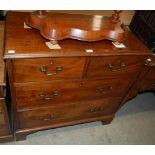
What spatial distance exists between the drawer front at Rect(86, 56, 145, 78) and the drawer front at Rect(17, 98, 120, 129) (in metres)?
0.29

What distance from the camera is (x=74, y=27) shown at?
3.25 feet

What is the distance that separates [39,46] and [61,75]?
0.21 m

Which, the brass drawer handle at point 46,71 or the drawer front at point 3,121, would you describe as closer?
the brass drawer handle at point 46,71

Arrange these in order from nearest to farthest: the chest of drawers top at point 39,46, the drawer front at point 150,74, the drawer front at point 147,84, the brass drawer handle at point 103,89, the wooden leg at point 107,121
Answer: the chest of drawers top at point 39,46, the brass drawer handle at point 103,89, the drawer front at point 150,74, the drawer front at point 147,84, the wooden leg at point 107,121

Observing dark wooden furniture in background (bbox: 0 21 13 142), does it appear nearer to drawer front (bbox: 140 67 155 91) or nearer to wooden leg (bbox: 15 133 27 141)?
wooden leg (bbox: 15 133 27 141)

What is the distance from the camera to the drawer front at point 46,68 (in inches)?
37.4

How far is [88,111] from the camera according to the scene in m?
1.47

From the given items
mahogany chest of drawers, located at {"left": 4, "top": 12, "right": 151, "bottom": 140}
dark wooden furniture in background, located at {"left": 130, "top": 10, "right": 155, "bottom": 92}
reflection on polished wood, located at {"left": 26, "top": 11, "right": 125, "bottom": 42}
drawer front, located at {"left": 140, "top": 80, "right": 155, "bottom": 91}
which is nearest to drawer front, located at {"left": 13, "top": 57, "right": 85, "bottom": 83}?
mahogany chest of drawers, located at {"left": 4, "top": 12, "right": 151, "bottom": 140}

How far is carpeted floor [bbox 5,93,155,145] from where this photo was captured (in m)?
1.54

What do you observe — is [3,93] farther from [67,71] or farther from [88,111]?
[88,111]

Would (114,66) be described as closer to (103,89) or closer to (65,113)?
(103,89)

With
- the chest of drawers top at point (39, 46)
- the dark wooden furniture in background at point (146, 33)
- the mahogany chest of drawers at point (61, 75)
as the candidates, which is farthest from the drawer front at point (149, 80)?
the chest of drawers top at point (39, 46)

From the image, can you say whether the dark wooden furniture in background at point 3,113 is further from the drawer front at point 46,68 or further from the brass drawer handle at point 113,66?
the brass drawer handle at point 113,66
